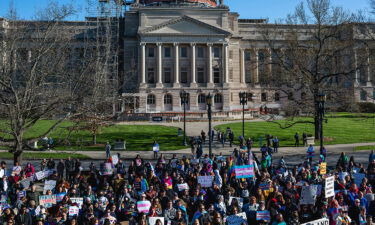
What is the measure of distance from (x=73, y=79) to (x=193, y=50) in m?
48.4

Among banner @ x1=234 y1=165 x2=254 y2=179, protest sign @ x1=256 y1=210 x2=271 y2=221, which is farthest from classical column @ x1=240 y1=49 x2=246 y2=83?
protest sign @ x1=256 y1=210 x2=271 y2=221

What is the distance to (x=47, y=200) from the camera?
1341 centimetres

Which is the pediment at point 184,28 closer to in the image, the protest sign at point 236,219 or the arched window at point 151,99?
the arched window at point 151,99

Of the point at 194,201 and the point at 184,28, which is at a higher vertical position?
the point at 184,28

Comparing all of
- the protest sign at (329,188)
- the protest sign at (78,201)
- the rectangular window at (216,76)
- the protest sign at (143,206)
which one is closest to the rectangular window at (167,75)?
the rectangular window at (216,76)

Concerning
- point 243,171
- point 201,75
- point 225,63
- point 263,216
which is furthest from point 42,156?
point 225,63

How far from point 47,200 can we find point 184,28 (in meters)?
54.9

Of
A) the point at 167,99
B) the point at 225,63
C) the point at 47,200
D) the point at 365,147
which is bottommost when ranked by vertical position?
the point at 365,147

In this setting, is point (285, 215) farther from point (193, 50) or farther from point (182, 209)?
point (193, 50)

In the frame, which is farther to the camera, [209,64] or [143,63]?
[209,64]

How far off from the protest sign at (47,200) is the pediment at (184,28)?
5317cm

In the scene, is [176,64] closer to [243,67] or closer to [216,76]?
[216,76]

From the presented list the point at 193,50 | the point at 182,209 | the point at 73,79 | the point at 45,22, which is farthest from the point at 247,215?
the point at 193,50

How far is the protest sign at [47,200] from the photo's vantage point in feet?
43.6
